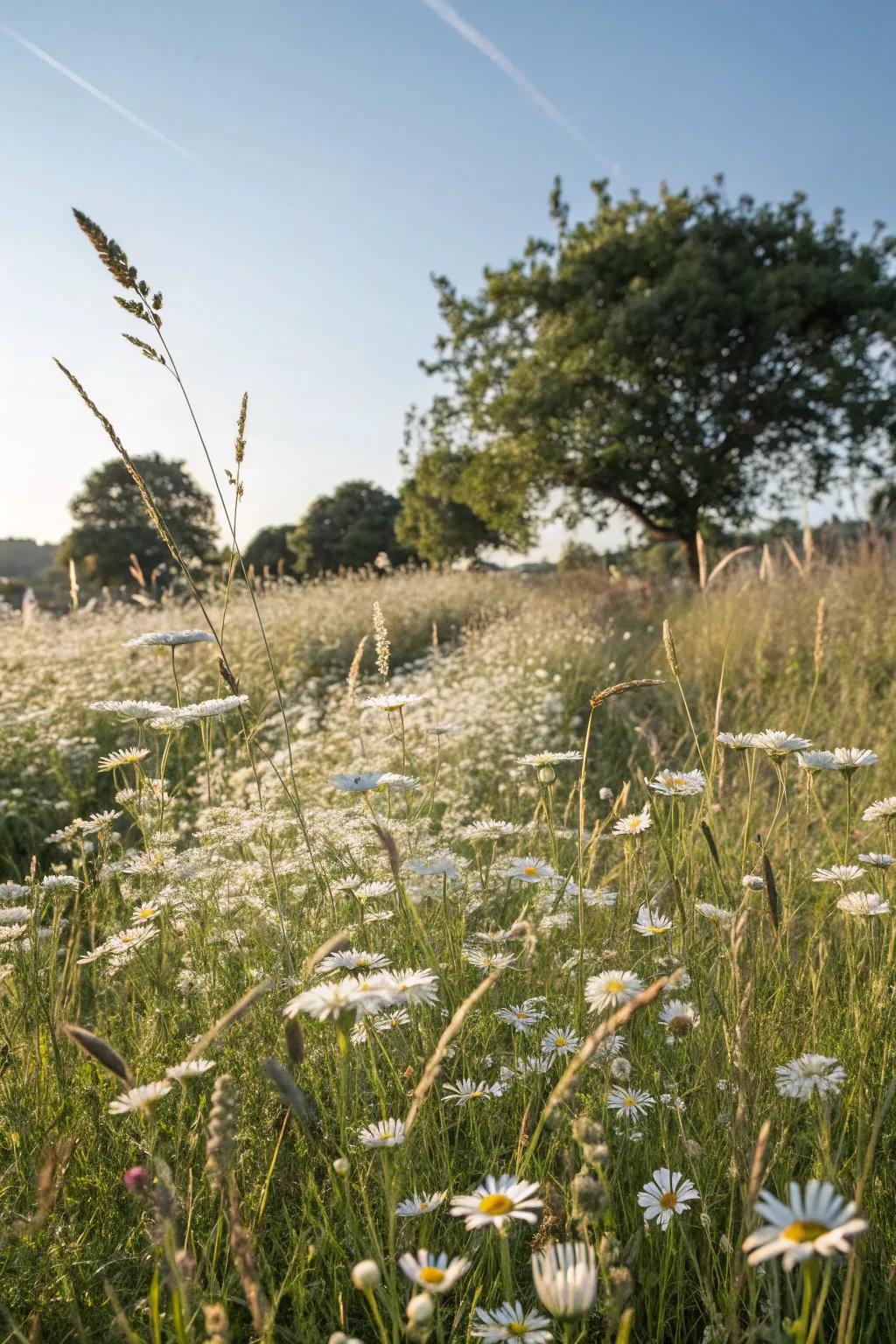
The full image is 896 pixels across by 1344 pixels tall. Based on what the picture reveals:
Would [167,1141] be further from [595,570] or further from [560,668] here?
[595,570]

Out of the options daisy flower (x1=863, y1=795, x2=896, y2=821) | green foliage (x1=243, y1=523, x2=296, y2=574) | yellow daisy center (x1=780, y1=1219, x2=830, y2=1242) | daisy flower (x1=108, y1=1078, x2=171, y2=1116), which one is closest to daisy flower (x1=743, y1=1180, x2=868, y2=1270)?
yellow daisy center (x1=780, y1=1219, x2=830, y2=1242)

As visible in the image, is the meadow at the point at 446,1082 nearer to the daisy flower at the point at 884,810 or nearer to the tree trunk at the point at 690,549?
the daisy flower at the point at 884,810

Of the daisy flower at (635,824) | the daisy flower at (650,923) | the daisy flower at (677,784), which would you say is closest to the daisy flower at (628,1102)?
the daisy flower at (650,923)

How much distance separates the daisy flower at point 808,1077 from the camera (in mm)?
1213

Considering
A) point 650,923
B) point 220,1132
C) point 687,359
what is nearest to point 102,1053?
point 220,1132

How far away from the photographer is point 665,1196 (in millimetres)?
1089

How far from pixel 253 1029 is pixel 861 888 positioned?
2016mm

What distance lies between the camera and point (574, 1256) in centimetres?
81

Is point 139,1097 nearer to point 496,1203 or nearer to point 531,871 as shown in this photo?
point 496,1203

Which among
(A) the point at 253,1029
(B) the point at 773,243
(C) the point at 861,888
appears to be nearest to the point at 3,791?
(A) the point at 253,1029

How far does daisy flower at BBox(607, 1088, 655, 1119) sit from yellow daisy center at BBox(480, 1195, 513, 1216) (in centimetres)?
Result: 56

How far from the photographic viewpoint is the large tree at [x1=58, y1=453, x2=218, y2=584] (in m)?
34.5

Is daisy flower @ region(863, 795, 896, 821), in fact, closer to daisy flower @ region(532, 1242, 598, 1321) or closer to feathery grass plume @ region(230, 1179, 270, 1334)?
daisy flower @ region(532, 1242, 598, 1321)

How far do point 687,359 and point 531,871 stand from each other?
1703 cm
